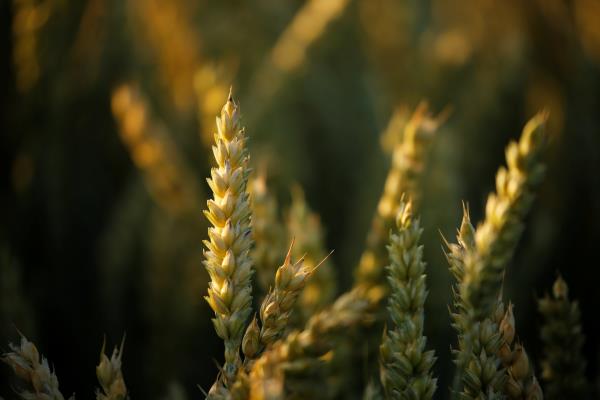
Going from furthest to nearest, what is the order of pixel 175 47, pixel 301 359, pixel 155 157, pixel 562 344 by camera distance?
pixel 175 47, pixel 155 157, pixel 562 344, pixel 301 359

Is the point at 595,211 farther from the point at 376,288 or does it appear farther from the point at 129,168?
the point at 129,168

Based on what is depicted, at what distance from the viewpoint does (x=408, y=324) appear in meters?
0.35

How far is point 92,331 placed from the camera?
2.39 ft

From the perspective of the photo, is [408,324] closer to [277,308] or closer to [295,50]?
[277,308]

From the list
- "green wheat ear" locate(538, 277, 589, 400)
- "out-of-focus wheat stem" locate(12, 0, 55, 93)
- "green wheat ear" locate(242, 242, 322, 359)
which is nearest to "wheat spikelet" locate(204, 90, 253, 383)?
"green wheat ear" locate(242, 242, 322, 359)

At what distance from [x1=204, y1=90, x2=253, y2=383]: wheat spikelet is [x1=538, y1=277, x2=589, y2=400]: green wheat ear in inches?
9.4

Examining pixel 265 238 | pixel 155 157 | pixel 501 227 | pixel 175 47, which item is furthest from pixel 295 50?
pixel 501 227

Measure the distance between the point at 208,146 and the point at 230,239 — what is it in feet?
1.39

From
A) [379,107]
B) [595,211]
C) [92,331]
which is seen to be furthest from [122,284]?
[595,211]

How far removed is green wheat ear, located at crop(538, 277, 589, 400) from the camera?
16.8 inches

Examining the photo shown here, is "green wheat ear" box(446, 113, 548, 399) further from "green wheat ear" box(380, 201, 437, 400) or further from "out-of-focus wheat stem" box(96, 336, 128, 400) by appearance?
"out-of-focus wheat stem" box(96, 336, 128, 400)

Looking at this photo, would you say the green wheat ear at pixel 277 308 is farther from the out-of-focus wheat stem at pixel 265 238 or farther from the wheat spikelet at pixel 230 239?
the out-of-focus wheat stem at pixel 265 238

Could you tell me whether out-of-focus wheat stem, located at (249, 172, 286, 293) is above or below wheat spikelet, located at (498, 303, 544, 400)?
above

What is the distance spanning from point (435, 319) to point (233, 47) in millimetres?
753
